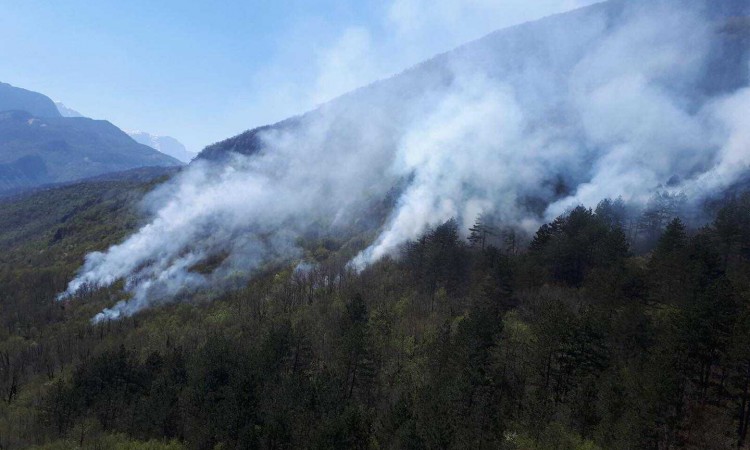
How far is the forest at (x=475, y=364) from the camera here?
38.2 meters

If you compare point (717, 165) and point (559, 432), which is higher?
point (717, 165)

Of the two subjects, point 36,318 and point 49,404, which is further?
point 36,318

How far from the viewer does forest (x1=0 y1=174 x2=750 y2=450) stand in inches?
1502

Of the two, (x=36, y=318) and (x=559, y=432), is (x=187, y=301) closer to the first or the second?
(x=36, y=318)

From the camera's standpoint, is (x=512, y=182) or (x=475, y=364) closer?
(x=475, y=364)

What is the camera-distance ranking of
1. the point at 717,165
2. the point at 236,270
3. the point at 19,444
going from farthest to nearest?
the point at 236,270 < the point at 717,165 < the point at 19,444

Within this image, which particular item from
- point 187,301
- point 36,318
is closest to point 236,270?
point 187,301

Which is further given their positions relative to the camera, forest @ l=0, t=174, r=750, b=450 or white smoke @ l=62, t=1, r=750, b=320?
white smoke @ l=62, t=1, r=750, b=320

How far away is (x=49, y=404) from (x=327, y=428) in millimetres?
54488

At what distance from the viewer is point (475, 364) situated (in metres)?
47.2

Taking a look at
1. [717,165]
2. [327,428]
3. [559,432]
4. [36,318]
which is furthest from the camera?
[36,318]

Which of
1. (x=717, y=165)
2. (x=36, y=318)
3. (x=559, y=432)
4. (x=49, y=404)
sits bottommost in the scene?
(x=36, y=318)

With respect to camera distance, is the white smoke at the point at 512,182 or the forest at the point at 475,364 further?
the white smoke at the point at 512,182

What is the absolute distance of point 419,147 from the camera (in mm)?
197875
